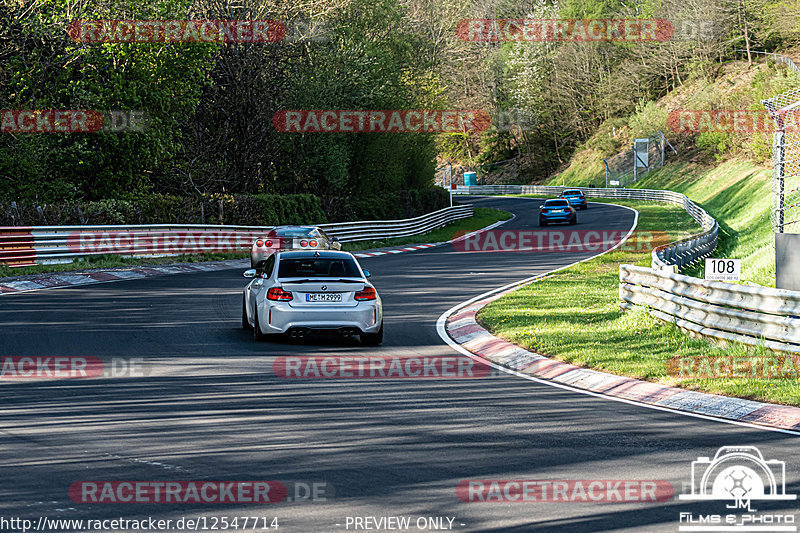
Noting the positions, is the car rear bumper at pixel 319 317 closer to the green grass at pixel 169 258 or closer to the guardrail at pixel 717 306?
the guardrail at pixel 717 306

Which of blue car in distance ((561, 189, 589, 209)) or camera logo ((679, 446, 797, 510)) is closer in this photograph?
camera logo ((679, 446, 797, 510))

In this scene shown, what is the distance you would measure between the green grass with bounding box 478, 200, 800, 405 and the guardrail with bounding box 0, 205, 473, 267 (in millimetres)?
13126

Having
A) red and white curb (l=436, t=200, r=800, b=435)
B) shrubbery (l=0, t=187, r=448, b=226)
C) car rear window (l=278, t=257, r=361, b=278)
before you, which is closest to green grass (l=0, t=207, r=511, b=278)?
shrubbery (l=0, t=187, r=448, b=226)

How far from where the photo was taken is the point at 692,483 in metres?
Answer: 6.91

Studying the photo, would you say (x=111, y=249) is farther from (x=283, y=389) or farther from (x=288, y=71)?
(x=288, y=71)

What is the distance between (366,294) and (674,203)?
203 ft

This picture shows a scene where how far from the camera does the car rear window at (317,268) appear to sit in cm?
1449

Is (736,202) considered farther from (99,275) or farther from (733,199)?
(99,275)

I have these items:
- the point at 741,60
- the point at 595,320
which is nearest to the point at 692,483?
the point at 595,320

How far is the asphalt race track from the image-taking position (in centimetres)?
628

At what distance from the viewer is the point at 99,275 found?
83.0 ft

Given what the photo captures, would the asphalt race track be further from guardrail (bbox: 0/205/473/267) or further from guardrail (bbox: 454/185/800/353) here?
guardrail (bbox: 0/205/473/267)

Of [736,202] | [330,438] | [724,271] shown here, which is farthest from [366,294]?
[736,202]

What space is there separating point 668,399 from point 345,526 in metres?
5.45
